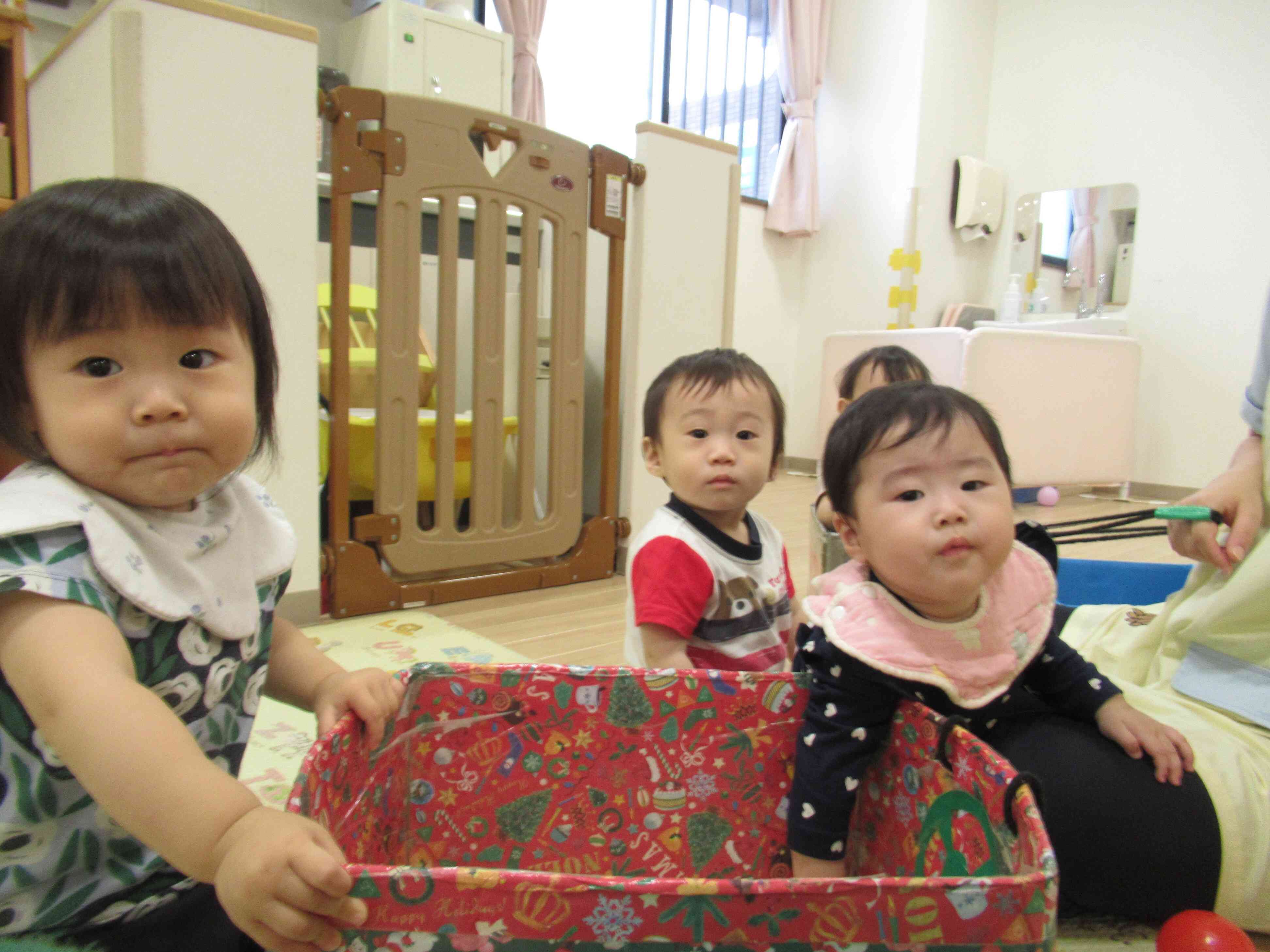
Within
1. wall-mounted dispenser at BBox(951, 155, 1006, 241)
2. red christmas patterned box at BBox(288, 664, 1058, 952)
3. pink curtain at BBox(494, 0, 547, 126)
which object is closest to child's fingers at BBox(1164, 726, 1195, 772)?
red christmas patterned box at BBox(288, 664, 1058, 952)

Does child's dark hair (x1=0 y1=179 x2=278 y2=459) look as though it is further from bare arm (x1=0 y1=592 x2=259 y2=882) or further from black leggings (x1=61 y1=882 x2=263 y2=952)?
black leggings (x1=61 y1=882 x2=263 y2=952)

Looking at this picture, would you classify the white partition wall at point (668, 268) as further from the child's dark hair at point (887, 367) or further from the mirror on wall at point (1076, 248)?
the mirror on wall at point (1076, 248)

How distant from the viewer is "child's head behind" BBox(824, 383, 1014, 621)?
592mm

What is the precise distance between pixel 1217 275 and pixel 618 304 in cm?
264

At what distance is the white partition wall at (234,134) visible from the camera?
48.9 inches

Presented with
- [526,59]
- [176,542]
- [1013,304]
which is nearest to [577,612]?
[176,542]

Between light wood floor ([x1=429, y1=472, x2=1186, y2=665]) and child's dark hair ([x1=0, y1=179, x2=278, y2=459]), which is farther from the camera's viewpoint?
light wood floor ([x1=429, y1=472, x2=1186, y2=665])

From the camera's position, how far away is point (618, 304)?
1.90 m

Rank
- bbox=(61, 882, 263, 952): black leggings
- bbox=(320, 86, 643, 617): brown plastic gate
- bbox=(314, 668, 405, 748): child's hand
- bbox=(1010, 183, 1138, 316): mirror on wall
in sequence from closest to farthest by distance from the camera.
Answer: bbox=(61, 882, 263, 952): black leggings → bbox=(314, 668, 405, 748): child's hand → bbox=(320, 86, 643, 617): brown plastic gate → bbox=(1010, 183, 1138, 316): mirror on wall

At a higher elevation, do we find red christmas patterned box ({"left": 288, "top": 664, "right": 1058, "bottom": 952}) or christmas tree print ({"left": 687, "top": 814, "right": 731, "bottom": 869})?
red christmas patterned box ({"left": 288, "top": 664, "right": 1058, "bottom": 952})

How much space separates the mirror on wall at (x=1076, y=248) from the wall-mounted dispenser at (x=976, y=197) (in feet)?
0.31

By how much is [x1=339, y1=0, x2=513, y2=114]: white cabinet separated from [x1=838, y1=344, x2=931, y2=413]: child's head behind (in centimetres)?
168

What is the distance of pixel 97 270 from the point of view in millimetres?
438

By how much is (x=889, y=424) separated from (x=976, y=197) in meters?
3.57
